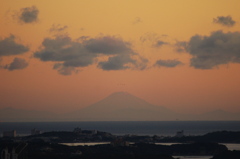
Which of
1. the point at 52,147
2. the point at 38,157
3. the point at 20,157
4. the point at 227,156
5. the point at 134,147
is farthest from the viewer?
the point at 134,147

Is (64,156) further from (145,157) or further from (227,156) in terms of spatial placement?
(227,156)

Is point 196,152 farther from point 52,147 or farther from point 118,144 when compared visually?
point 52,147

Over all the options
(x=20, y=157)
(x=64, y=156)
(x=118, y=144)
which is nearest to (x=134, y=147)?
(x=118, y=144)

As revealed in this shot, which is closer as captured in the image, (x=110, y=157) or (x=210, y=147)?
(x=110, y=157)

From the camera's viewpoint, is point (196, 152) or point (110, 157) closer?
point (110, 157)

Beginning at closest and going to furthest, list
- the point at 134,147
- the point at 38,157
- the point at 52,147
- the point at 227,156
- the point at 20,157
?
the point at 20,157 → the point at 38,157 → the point at 227,156 → the point at 52,147 → the point at 134,147

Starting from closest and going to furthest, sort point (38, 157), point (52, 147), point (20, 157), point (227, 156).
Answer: point (20, 157) < point (38, 157) < point (227, 156) < point (52, 147)

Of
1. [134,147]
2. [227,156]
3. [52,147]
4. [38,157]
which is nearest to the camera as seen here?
[38,157]

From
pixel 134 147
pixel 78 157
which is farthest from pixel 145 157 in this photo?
pixel 134 147
